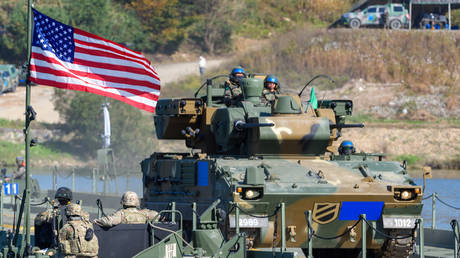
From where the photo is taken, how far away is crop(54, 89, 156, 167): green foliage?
5853cm

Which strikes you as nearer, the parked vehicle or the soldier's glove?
the soldier's glove

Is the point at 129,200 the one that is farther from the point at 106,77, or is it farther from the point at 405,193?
the point at 405,193

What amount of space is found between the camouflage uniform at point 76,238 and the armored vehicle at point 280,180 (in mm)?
3842

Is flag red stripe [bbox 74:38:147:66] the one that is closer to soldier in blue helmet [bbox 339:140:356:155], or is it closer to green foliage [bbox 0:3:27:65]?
soldier in blue helmet [bbox 339:140:356:155]

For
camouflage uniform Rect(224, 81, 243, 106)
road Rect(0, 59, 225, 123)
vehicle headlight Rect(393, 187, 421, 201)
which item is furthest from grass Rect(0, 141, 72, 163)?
vehicle headlight Rect(393, 187, 421, 201)

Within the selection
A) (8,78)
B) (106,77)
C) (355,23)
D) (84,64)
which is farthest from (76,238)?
(355,23)

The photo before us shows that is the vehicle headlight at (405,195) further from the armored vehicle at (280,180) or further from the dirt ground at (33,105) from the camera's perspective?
the dirt ground at (33,105)

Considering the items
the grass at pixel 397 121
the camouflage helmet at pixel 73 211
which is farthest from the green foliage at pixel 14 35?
the camouflage helmet at pixel 73 211

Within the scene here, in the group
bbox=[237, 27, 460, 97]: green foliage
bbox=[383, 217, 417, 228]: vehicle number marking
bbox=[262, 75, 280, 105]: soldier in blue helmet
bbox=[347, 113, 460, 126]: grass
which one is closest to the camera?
bbox=[383, 217, 417, 228]: vehicle number marking

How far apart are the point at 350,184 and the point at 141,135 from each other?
1619 inches

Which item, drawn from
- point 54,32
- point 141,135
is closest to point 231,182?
point 54,32

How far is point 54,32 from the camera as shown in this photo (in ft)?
61.5

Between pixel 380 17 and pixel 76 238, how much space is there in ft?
196

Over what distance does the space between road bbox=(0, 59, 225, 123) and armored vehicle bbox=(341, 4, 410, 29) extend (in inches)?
376
